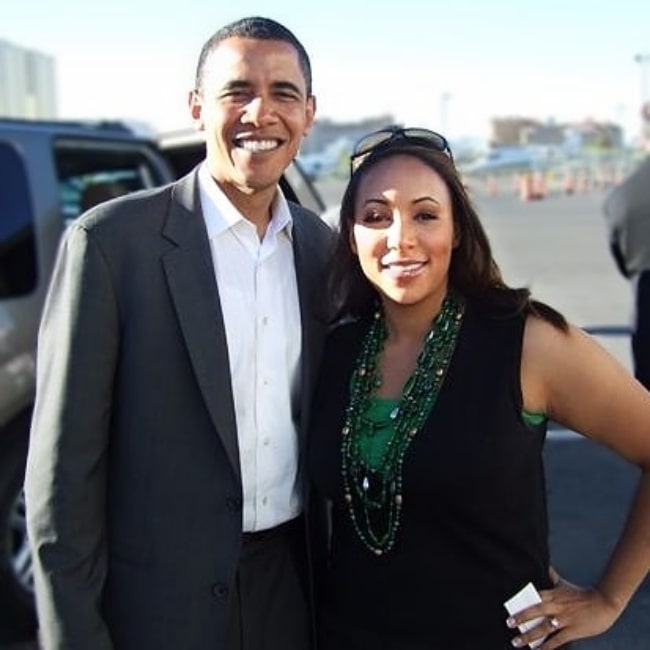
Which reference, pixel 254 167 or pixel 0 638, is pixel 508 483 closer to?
pixel 254 167

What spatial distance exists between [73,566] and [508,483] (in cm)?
91

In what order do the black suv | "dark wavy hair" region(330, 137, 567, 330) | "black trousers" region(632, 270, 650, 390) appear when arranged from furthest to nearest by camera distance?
"black trousers" region(632, 270, 650, 390)
the black suv
"dark wavy hair" region(330, 137, 567, 330)

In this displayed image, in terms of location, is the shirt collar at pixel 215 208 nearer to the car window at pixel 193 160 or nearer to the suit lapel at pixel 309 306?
the suit lapel at pixel 309 306

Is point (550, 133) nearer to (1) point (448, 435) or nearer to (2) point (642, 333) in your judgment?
(2) point (642, 333)

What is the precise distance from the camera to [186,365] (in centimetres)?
200

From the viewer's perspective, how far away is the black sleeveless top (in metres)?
2.00

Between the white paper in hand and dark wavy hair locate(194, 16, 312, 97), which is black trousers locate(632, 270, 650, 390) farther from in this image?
dark wavy hair locate(194, 16, 312, 97)

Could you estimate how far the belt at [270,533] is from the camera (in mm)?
2154

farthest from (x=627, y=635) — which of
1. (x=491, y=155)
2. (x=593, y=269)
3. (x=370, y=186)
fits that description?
(x=491, y=155)

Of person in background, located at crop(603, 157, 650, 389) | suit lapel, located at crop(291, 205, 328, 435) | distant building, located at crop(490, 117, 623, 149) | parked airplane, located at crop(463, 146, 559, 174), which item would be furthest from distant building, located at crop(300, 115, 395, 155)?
suit lapel, located at crop(291, 205, 328, 435)

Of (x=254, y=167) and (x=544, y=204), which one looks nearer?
(x=254, y=167)

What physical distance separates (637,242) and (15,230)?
2711 mm

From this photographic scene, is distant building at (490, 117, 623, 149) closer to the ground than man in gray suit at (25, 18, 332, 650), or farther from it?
closer to the ground

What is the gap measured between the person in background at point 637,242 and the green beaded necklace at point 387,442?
2.28 m
